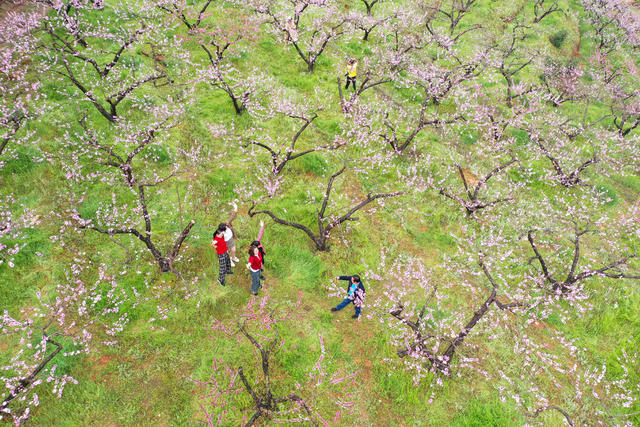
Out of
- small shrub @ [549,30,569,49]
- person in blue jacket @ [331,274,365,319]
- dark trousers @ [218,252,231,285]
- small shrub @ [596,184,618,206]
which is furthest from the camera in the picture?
small shrub @ [549,30,569,49]

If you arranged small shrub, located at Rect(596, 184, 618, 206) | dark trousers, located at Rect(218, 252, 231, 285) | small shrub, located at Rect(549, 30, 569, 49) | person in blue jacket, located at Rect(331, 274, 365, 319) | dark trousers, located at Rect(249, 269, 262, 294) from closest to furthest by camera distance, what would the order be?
person in blue jacket, located at Rect(331, 274, 365, 319), dark trousers, located at Rect(249, 269, 262, 294), dark trousers, located at Rect(218, 252, 231, 285), small shrub, located at Rect(596, 184, 618, 206), small shrub, located at Rect(549, 30, 569, 49)

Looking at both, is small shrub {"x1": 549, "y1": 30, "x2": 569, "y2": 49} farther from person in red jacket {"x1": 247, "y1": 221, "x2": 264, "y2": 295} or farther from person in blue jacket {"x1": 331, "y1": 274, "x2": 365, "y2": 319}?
person in red jacket {"x1": 247, "y1": 221, "x2": 264, "y2": 295}

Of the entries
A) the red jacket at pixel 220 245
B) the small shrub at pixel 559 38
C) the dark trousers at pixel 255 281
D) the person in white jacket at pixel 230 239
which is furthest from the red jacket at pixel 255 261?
the small shrub at pixel 559 38

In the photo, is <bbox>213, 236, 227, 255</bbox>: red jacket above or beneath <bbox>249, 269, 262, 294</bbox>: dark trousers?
above

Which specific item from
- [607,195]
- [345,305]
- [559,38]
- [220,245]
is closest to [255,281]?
[220,245]

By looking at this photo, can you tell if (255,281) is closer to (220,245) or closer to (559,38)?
(220,245)

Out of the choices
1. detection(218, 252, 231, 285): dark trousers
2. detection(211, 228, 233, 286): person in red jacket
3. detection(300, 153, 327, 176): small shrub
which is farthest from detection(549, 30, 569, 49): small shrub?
detection(218, 252, 231, 285): dark trousers

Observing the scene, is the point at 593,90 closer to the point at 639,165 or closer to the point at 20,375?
the point at 639,165
